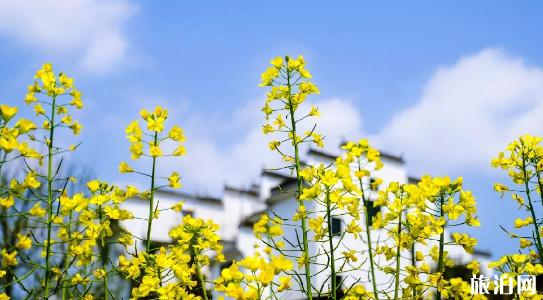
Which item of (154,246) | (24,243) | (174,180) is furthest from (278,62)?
(154,246)

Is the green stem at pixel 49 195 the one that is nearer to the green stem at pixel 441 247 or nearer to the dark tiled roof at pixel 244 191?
the green stem at pixel 441 247

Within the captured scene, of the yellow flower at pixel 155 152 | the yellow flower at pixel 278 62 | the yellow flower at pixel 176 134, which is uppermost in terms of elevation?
the yellow flower at pixel 278 62

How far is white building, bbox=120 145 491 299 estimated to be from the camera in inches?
781

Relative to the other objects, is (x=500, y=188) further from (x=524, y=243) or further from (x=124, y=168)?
(x=124, y=168)

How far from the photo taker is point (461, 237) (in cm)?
286

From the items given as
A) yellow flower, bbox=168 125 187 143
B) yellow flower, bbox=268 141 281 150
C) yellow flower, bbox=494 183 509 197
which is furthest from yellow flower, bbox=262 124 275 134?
yellow flower, bbox=494 183 509 197

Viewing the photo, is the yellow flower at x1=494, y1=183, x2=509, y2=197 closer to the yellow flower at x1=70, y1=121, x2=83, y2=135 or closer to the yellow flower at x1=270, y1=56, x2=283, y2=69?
the yellow flower at x1=270, y1=56, x2=283, y2=69

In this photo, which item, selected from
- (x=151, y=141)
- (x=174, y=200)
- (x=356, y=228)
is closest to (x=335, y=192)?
(x=356, y=228)

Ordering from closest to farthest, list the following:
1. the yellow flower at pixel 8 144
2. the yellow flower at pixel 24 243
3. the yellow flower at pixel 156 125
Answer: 1. the yellow flower at pixel 8 144
2. the yellow flower at pixel 24 243
3. the yellow flower at pixel 156 125

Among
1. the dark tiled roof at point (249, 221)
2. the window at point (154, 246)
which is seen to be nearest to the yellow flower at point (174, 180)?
the window at point (154, 246)

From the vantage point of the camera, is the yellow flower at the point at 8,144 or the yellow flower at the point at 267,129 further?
the yellow flower at the point at 267,129

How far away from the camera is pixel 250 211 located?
25.9 metres

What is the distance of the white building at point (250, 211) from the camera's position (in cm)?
1984

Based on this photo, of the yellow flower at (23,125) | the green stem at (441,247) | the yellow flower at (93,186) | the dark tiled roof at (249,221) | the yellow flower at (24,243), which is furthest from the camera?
the dark tiled roof at (249,221)
